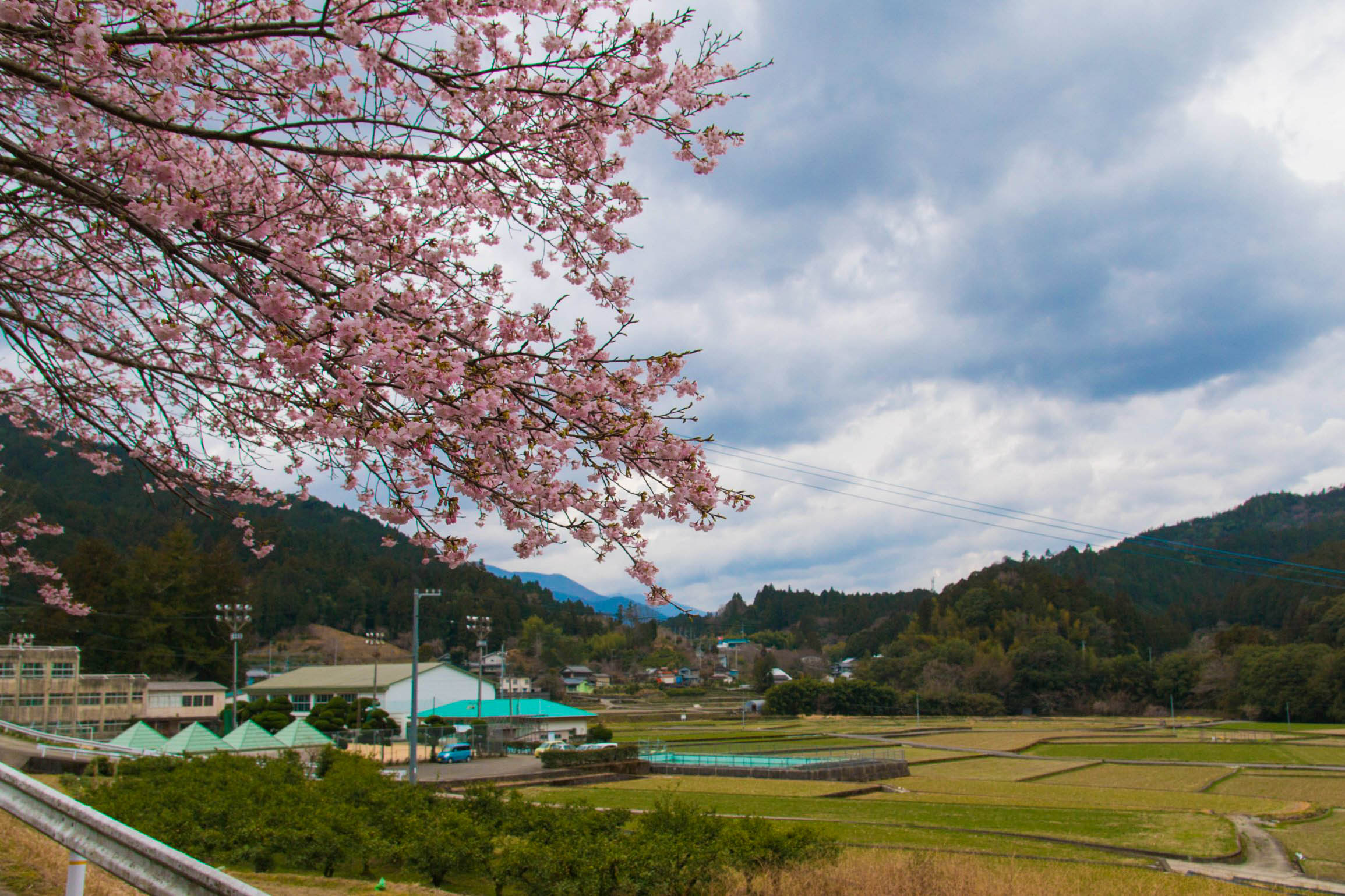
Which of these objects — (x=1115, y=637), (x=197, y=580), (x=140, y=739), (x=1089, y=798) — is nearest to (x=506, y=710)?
(x=197, y=580)

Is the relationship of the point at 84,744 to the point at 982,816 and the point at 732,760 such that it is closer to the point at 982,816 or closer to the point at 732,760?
the point at 732,760

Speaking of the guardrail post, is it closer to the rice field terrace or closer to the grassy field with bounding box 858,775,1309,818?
the rice field terrace

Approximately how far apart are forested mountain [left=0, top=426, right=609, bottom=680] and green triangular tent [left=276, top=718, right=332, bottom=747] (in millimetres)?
7364

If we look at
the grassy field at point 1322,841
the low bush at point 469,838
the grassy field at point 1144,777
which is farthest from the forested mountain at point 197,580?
the grassy field at point 1144,777

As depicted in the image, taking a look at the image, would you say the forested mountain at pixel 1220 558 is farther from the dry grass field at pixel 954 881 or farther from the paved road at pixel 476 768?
the dry grass field at pixel 954 881

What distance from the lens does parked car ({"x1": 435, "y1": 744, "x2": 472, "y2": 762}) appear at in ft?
122

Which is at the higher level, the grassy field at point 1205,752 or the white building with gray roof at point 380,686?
the white building with gray roof at point 380,686

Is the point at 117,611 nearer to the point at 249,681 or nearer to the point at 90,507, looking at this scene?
the point at 249,681

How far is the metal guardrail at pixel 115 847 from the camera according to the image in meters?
3.02

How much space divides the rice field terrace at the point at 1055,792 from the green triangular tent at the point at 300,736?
7.29m

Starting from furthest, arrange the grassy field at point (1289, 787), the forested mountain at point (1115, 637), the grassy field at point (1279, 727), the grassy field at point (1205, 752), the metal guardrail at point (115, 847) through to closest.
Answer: the forested mountain at point (1115, 637), the grassy field at point (1279, 727), the grassy field at point (1205, 752), the grassy field at point (1289, 787), the metal guardrail at point (115, 847)

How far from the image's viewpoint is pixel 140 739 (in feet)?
82.7

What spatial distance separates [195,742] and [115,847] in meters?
24.9

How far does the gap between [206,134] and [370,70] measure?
3.08ft
